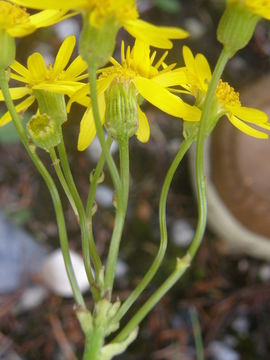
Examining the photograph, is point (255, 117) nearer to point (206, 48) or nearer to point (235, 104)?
point (235, 104)

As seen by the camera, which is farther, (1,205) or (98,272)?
(1,205)

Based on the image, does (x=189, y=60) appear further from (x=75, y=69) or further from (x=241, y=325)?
(x=241, y=325)

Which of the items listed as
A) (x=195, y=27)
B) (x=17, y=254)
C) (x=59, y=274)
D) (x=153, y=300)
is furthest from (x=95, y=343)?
(x=195, y=27)

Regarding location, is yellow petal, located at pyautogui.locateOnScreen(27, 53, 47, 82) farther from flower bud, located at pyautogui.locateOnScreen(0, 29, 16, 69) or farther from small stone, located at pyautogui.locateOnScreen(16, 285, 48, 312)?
small stone, located at pyautogui.locateOnScreen(16, 285, 48, 312)

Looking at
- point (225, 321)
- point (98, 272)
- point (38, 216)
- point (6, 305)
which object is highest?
point (98, 272)

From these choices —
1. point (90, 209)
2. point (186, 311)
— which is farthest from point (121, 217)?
point (186, 311)

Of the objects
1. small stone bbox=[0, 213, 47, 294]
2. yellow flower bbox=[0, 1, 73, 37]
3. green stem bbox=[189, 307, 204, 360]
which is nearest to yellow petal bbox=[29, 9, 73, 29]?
yellow flower bbox=[0, 1, 73, 37]
